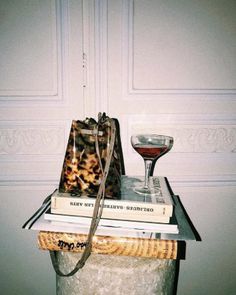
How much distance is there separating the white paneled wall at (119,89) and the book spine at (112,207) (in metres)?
0.45

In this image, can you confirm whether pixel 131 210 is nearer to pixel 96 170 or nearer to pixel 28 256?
pixel 96 170

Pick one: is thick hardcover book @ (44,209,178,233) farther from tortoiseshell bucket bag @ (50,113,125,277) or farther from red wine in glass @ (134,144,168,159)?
red wine in glass @ (134,144,168,159)

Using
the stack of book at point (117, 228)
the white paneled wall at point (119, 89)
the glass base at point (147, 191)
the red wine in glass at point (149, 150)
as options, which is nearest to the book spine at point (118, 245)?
the stack of book at point (117, 228)

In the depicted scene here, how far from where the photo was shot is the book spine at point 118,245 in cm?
59

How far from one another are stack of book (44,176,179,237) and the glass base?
0.06 m

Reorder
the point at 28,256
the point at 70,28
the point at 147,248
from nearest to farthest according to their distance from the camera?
the point at 147,248, the point at 70,28, the point at 28,256

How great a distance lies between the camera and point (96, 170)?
650mm

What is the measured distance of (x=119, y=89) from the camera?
1.01 m

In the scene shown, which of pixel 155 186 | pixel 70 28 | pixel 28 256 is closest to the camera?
pixel 155 186

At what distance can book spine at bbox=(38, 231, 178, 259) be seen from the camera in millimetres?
590

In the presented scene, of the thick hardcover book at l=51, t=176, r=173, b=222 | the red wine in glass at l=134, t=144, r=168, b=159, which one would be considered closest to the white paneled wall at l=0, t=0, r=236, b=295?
the red wine in glass at l=134, t=144, r=168, b=159

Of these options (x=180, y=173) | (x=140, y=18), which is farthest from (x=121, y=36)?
(x=180, y=173)

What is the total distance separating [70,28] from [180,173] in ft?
2.31

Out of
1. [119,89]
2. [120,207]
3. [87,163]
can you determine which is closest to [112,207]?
[120,207]
